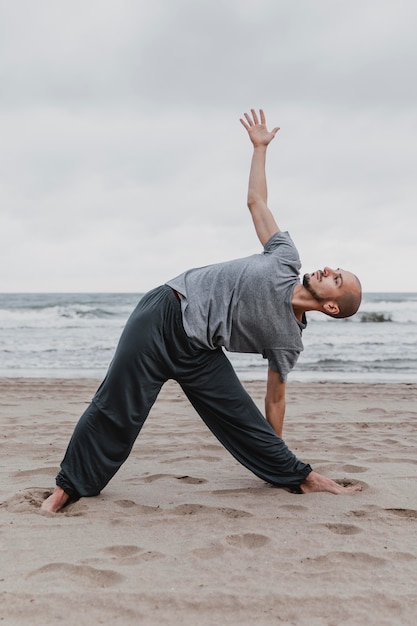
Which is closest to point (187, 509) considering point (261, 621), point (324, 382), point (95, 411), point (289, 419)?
point (95, 411)

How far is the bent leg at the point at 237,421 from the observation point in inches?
155

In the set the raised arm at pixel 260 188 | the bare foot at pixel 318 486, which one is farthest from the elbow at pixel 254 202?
the bare foot at pixel 318 486

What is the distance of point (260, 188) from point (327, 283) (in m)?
0.71

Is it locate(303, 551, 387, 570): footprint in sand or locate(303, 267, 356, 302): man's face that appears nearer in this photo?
locate(303, 551, 387, 570): footprint in sand

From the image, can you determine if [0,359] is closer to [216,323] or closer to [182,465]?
[182,465]

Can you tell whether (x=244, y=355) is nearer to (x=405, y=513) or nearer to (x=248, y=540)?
(x=405, y=513)

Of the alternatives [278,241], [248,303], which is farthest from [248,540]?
[278,241]

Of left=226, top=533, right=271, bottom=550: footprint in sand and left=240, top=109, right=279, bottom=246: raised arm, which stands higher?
left=240, top=109, right=279, bottom=246: raised arm

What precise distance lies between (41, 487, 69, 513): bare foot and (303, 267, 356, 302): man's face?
72.1 inches

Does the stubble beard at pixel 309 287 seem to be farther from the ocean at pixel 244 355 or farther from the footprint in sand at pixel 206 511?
the ocean at pixel 244 355

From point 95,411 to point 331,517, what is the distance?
145cm

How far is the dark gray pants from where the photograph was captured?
12.4 feet

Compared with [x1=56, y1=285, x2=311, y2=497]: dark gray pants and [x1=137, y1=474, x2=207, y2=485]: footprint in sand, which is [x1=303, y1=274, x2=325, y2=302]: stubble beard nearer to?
[x1=56, y1=285, x2=311, y2=497]: dark gray pants

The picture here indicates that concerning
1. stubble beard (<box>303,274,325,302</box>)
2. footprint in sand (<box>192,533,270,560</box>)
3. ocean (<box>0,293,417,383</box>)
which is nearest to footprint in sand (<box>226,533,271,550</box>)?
footprint in sand (<box>192,533,270,560</box>)
